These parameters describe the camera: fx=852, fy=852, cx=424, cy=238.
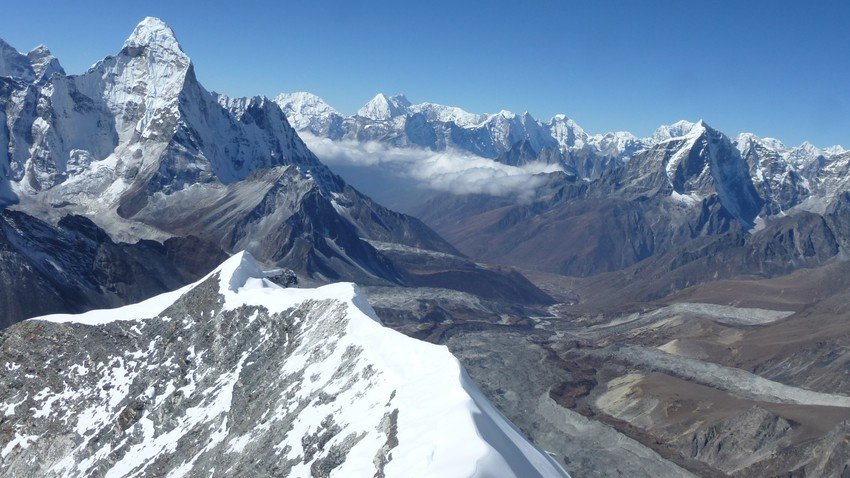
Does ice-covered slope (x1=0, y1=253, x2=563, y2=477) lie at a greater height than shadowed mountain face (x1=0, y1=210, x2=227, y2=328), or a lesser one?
lesser

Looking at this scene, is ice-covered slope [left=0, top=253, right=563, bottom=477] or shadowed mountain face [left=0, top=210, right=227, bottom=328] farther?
shadowed mountain face [left=0, top=210, right=227, bottom=328]

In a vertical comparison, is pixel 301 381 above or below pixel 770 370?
above

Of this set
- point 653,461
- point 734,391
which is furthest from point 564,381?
point 653,461

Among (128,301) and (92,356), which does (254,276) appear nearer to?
(92,356)

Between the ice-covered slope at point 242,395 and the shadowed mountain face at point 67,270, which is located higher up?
the shadowed mountain face at point 67,270

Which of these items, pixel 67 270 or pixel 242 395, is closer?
pixel 242 395

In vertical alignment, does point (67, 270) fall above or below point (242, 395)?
above

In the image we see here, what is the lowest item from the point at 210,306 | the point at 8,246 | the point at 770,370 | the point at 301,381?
the point at 770,370

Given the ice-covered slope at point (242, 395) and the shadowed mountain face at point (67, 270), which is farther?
the shadowed mountain face at point (67, 270)
